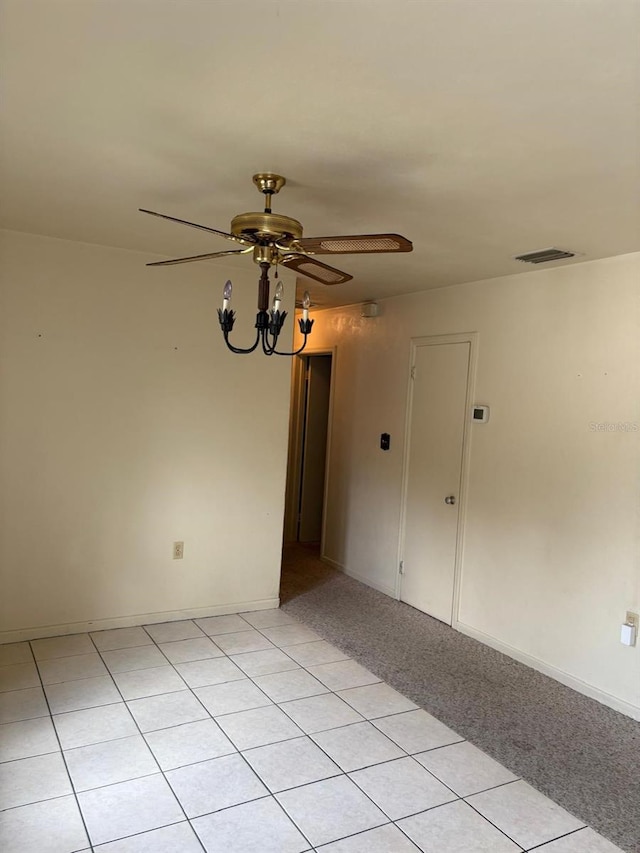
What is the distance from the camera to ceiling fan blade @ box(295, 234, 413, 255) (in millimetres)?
1975

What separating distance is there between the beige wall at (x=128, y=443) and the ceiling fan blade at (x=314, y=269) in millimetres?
1667

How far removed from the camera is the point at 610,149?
1.97 meters

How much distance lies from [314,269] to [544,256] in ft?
5.00

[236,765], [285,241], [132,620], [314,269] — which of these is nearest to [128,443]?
[132,620]

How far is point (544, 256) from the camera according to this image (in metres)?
3.35

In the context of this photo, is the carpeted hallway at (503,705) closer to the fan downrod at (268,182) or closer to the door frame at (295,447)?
the door frame at (295,447)

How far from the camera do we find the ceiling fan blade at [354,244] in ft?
6.48

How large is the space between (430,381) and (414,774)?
107 inches

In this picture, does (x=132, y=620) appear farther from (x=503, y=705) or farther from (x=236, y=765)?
(x=503, y=705)

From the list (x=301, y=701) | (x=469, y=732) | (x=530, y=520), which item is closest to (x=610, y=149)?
(x=530, y=520)

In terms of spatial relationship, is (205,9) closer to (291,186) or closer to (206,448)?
(291,186)

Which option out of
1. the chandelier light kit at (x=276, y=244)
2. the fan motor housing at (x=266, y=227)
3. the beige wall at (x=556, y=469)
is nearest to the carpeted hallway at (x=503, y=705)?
the beige wall at (x=556, y=469)

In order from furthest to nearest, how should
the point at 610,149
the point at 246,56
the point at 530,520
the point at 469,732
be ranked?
the point at 530,520
the point at 469,732
the point at 610,149
the point at 246,56

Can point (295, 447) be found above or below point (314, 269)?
below
